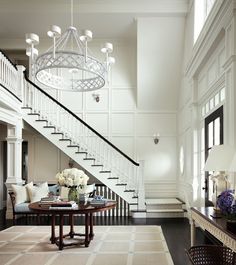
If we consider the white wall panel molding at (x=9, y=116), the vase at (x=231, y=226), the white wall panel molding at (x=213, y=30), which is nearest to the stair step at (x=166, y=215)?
the white wall panel molding at (x=213, y=30)

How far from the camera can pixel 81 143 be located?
995 centimetres

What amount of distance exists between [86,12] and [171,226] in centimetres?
573

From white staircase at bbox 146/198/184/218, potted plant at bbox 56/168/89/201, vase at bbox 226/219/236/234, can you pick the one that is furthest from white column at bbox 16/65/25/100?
vase at bbox 226/219/236/234

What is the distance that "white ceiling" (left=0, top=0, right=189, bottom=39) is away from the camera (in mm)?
8789

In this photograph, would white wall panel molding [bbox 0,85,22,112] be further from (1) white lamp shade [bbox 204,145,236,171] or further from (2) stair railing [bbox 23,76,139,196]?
(1) white lamp shade [bbox 204,145,236,171]

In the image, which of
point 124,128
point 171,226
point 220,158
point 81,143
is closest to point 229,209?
point 220,158

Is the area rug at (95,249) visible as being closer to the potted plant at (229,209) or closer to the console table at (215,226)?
the console table at (215,226)

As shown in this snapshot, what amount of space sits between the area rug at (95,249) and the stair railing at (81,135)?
8.29 ft

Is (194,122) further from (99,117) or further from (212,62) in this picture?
(99,117)

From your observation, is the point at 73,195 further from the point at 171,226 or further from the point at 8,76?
the point at 8,76

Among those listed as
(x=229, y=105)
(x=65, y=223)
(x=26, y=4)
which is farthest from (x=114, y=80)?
(x=229, y=105)

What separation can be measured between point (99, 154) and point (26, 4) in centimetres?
440

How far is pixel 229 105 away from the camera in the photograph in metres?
4.62

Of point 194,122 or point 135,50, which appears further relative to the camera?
point 135,50
